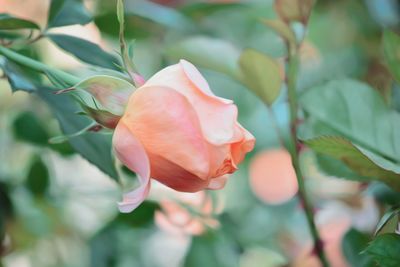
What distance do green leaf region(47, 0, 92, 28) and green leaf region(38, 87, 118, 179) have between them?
45 mm

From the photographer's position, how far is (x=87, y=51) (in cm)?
39

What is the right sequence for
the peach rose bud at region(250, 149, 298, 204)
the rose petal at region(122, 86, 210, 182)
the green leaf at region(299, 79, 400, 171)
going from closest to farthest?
the rose petal at region(122, 86, 210, 182) → the green leaf at region(299, 79, 400, 171) → the peach rose bud at region(250, 149, 298, 204)

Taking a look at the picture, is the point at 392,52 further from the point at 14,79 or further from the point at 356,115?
the point at 14,79

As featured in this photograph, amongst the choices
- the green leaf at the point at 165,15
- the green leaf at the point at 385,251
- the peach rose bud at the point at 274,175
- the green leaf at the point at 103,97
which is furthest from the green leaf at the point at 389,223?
the peach rose bud at the point at 274,175

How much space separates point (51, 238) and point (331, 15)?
51 cm

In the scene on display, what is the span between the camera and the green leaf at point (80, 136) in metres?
0.38

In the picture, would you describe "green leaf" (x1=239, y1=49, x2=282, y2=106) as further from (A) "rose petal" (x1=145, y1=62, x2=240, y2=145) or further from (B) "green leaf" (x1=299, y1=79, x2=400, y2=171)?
(A) "rose petal" (x1=145, y1=62, x2=240, y2=145)

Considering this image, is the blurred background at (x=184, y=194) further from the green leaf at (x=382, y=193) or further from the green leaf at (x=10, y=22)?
the green leaf at (x=10, y=22)

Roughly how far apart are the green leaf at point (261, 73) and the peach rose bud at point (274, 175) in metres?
0.44

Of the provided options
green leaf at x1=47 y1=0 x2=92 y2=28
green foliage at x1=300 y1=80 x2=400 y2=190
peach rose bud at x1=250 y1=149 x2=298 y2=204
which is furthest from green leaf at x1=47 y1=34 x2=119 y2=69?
peach rose bud at x1=250 y1=149 x2=298 y2=204

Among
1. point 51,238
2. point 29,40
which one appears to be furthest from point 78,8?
point 51,238

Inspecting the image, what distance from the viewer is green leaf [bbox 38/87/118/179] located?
1.26 feet

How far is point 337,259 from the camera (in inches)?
25.3

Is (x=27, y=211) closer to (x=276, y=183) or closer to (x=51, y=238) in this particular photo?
(x=51, y=238)
